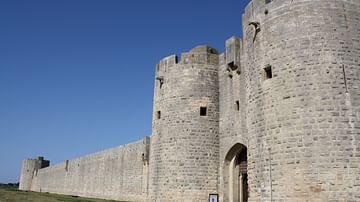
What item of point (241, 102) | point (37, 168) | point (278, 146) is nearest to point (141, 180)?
point (241, 102)

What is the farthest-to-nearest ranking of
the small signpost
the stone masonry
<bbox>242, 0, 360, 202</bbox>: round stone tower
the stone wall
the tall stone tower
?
the tall stone tower < the stone wall < the small signpost < the stone masonry < <bbox>242, 0, 360, 202</bbox>: round stone tower

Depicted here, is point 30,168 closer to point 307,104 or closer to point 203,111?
point 203,111

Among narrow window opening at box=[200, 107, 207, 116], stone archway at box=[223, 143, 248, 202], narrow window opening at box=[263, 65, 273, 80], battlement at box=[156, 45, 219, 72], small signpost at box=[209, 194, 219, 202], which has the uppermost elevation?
battlement at box=[156, 45, 219, 72]

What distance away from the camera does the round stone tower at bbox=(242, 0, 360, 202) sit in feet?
A: 32.9

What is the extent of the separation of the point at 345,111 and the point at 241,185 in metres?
6.25

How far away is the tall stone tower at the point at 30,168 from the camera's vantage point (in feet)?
189

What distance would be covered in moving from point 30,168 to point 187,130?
161 feet

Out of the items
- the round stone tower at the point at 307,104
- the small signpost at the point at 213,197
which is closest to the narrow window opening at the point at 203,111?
the small signpost at the point at 213,197

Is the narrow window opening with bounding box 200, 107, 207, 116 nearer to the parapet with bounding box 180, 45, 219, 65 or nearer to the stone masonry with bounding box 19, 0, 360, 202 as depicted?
the stone masonry with bounding box 19, 0, 360, 202

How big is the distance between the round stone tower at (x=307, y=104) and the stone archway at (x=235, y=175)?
3.08 m

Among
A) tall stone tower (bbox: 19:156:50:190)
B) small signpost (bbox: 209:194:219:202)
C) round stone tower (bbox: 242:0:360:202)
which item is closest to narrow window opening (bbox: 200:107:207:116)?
small signpost (bbox: 209:194:219:202)

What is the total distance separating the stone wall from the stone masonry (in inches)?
175

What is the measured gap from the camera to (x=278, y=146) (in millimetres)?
10867

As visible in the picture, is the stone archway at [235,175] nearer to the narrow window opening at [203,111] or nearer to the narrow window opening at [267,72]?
the narrow window opening at [203,111]
